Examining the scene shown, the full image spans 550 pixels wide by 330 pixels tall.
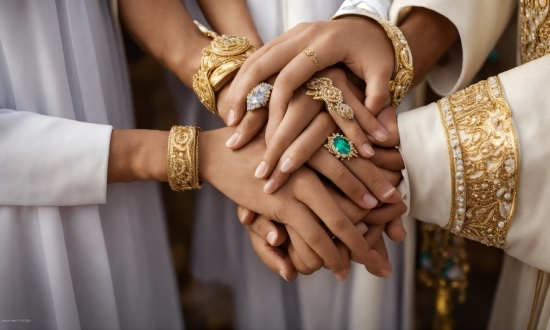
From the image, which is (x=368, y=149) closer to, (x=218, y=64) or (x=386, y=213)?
(x=386, y=213)

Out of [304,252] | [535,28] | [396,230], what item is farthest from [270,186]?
[535,28]

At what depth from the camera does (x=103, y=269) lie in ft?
2.89

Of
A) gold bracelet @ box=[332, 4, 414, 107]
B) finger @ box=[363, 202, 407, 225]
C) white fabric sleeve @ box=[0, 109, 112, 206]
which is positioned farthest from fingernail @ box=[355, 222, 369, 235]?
white fabric sleeve @ box=[0, 109, 112, 206]

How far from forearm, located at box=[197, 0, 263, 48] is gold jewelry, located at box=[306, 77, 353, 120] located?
210 mm

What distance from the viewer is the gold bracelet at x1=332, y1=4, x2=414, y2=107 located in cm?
86

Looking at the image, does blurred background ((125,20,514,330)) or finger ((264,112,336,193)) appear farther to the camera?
blurred background ((125,20,514,330))

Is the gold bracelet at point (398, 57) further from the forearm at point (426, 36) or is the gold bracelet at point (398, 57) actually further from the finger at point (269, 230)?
the finger at point (269, 230)

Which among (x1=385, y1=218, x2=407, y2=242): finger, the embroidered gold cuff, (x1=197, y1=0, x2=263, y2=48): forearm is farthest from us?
(x1=197, y1=0, x2=263, y2=48): forearm

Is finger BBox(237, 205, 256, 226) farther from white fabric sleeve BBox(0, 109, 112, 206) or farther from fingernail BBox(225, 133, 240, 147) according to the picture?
white fabric sleeve BBox(0, 109, 112, 206)

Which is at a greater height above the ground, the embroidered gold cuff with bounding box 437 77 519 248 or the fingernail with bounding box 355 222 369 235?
the embroidered gold cuff with bounding box 437 77 519 248

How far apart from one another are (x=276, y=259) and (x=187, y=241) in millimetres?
375

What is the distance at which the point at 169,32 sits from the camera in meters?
0.95

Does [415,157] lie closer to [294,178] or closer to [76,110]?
[294,178]

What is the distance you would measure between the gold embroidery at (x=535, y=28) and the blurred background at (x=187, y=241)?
21cm
